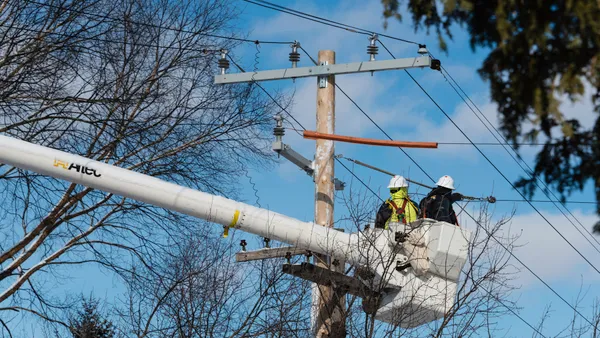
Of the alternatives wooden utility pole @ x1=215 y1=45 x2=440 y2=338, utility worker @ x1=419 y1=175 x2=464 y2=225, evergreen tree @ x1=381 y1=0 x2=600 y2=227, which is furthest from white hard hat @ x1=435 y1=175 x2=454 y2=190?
evergreen tree @ x1=381 y1=0 x2=600 y2=227

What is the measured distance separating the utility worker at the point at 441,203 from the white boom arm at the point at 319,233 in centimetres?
40

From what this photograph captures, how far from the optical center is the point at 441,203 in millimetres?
15203

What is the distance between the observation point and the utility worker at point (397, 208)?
49.6 feet

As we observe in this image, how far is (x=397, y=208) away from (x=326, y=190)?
48.3 inches

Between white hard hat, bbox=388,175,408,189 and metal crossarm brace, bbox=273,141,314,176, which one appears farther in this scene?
white hard hat, bbox=388,175,408,189

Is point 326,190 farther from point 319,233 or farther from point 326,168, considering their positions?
point 319,233

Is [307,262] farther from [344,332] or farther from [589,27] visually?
[589,27]

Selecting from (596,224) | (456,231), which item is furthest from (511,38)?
(456,231)

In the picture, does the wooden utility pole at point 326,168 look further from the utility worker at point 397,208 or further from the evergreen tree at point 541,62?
the evergreen tree at point 541,62

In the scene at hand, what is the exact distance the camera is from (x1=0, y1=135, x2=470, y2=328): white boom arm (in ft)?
43.8

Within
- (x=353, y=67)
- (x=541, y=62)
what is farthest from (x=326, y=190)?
(x=541, y=62)

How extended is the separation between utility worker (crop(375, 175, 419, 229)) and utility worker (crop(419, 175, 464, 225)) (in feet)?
0.56

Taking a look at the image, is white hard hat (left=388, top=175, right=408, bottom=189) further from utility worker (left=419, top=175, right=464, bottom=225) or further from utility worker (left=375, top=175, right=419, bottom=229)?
utility worker (left=419, top=175, right=464, bottom=225)

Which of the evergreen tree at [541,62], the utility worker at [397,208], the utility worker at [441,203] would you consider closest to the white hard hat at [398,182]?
the utility worker at [397,208]
